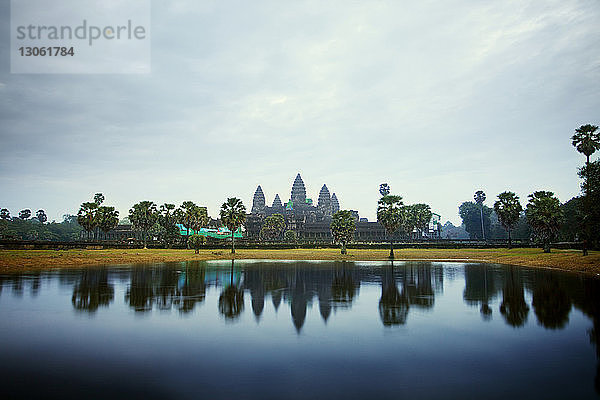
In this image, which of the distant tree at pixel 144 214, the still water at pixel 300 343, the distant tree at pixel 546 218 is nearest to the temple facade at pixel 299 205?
the distant tree at pixel 144 214

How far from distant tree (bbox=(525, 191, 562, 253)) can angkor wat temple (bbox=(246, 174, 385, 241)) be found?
7372cm

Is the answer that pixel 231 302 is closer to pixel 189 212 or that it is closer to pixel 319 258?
pixel 319 258

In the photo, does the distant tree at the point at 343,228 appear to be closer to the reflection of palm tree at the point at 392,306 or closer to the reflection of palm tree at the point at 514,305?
the reflection of palm tree at the point at 392,306

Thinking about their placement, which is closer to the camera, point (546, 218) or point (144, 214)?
point (546, 218)

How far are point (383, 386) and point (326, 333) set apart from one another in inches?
235

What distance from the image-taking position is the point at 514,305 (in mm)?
21453

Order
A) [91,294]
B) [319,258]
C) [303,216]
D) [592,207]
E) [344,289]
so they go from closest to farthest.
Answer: [91,294], [344,289], [592,207], [319,258], [303,216]

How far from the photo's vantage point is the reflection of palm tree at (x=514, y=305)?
17.9 meters

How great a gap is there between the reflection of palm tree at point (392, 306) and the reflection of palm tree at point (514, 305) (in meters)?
4.99

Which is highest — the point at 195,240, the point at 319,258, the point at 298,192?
the point at 298,192

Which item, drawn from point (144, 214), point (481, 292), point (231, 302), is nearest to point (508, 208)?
point (481, 292)

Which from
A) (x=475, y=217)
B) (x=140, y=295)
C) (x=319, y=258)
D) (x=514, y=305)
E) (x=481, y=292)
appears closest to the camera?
(x=514, y=305)

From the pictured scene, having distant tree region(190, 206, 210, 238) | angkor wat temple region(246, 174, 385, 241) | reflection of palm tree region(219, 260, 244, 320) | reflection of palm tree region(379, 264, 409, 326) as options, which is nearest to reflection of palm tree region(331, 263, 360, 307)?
reflection of palm tree region(379, 264, 409, 326)

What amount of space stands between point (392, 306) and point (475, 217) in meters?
151
